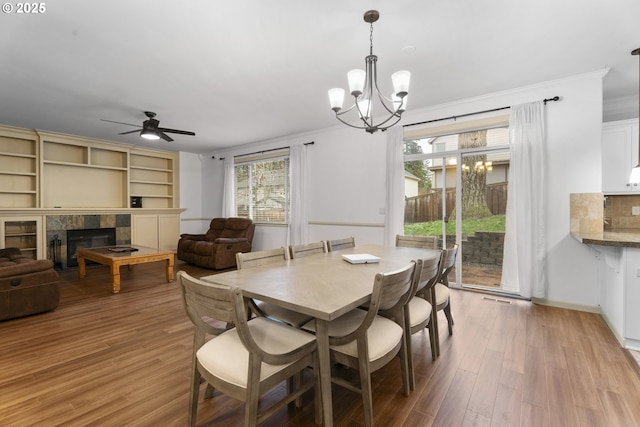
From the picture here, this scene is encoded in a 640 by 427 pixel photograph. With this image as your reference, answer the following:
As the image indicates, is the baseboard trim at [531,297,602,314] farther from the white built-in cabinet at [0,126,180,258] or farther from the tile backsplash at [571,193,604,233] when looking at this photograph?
the white built-in cabinet at [0,126,180,258]

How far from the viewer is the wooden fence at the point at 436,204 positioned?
392cm

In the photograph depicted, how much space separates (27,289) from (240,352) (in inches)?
128

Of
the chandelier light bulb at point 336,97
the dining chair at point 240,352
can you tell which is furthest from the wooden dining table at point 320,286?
the chandelier light bulb at point 336,97

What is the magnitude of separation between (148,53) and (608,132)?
5.30m

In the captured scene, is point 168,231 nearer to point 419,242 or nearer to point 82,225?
point 82,225

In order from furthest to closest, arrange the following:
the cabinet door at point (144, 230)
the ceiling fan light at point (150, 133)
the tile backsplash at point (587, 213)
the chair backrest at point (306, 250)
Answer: the cabinet door at point (144, 230), the ceiling fan light at point (150, 133), the tile backsplash at point (587, 213), the chair backrest at point (306, 250)

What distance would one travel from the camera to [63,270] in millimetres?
5531

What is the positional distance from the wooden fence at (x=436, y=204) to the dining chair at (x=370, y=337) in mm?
2849

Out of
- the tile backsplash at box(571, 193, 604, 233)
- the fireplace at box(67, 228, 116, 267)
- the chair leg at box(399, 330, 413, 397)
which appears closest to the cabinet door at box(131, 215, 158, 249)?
the fireplace at box(67, 228, 116, 267)

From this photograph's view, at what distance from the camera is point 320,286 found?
65.3 inches

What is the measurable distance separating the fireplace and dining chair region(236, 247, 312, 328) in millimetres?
5489

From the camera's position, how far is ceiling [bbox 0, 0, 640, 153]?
87.0 inches

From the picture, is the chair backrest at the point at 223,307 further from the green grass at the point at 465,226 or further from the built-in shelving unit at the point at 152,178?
the built-in shelving unit at the point at 152,178

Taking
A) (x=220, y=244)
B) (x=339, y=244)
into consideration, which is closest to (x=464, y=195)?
(x=339, y=244)
